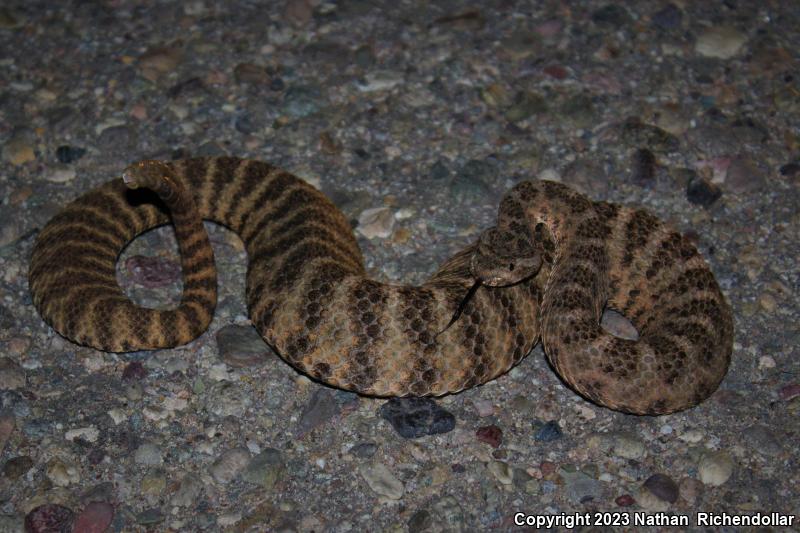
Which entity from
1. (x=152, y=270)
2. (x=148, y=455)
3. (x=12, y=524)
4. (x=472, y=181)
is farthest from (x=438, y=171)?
(x=12, y=524)

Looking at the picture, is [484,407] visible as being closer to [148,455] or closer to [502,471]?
[502,471]

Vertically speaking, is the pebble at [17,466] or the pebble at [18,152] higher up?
the pebble at [18,152]

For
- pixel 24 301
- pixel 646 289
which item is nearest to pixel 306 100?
pixel 24 301

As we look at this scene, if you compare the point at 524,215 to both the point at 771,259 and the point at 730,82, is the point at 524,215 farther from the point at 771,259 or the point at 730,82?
the point at 730,82

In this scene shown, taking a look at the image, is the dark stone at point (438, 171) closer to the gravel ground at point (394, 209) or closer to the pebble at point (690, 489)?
the gravel ground at point (394, 209)

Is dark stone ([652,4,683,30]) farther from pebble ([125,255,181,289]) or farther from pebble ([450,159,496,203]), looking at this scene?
pebble ([125,255,181,289])

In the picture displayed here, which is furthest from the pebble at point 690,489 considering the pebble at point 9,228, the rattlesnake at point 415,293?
the pebble at point 9,228
